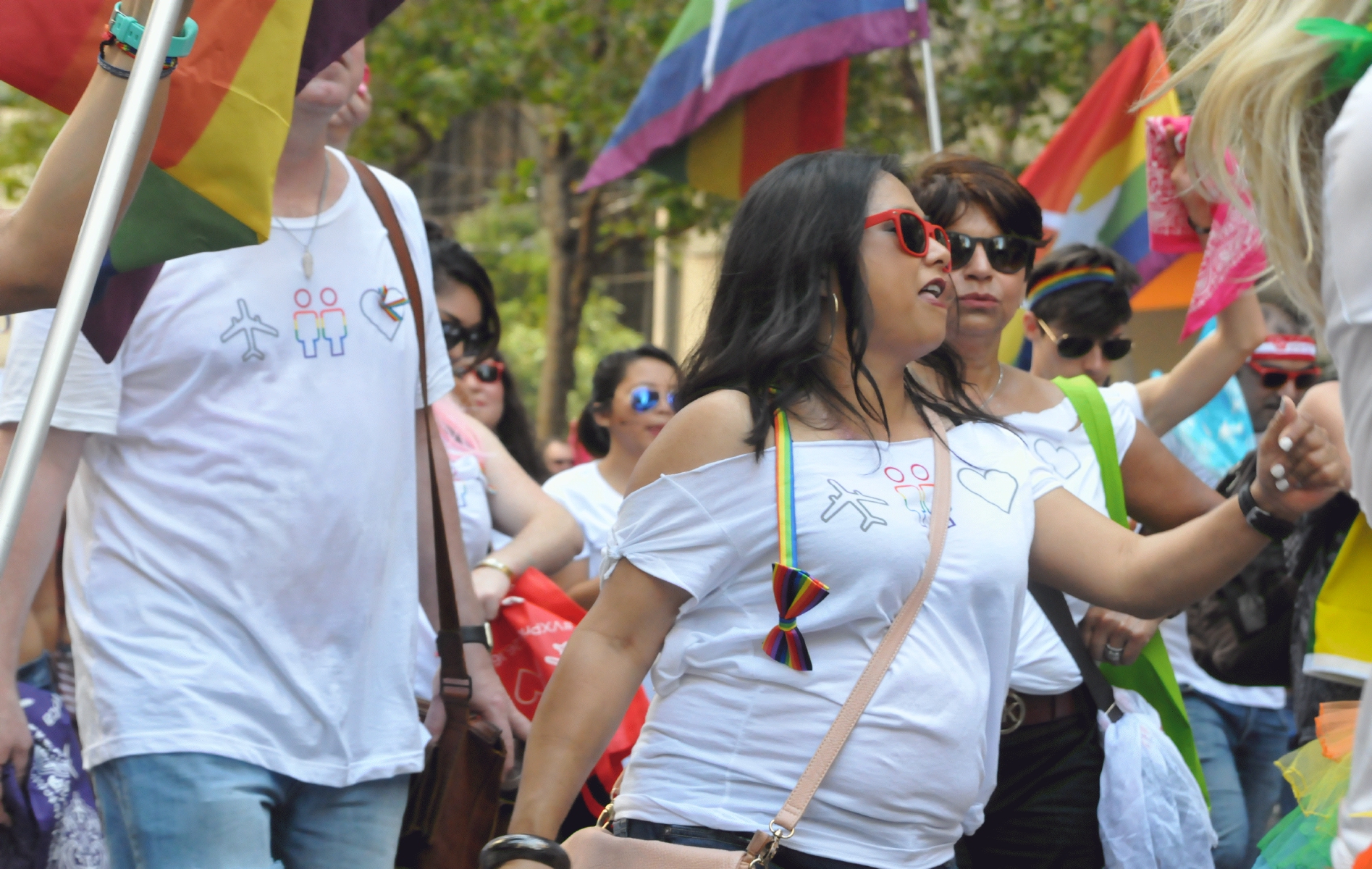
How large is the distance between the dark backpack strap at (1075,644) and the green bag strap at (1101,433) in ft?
0.82

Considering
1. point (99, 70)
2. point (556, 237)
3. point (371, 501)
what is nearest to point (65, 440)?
point (371, 501)

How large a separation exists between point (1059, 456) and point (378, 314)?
152cm

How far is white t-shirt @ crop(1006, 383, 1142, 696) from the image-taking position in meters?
3.15

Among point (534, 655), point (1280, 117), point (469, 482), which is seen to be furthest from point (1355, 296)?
point (469, 482)

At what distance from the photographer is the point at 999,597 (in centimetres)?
236

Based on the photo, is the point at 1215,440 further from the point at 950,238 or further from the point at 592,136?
the point at 592,136

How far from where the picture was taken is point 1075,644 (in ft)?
10.5

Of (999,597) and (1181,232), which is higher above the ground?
(1181,232)

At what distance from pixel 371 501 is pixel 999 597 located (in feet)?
4.06

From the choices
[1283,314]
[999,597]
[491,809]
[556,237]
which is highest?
[556,237]

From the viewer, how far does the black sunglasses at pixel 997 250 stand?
342 centimetres

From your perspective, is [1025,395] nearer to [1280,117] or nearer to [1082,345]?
[1082,345]

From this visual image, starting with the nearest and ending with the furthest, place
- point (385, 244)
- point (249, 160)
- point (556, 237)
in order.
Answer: point (249, 160) → point (385, 244) → point (556, 237)

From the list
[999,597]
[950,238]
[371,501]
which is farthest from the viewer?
[950,238]
